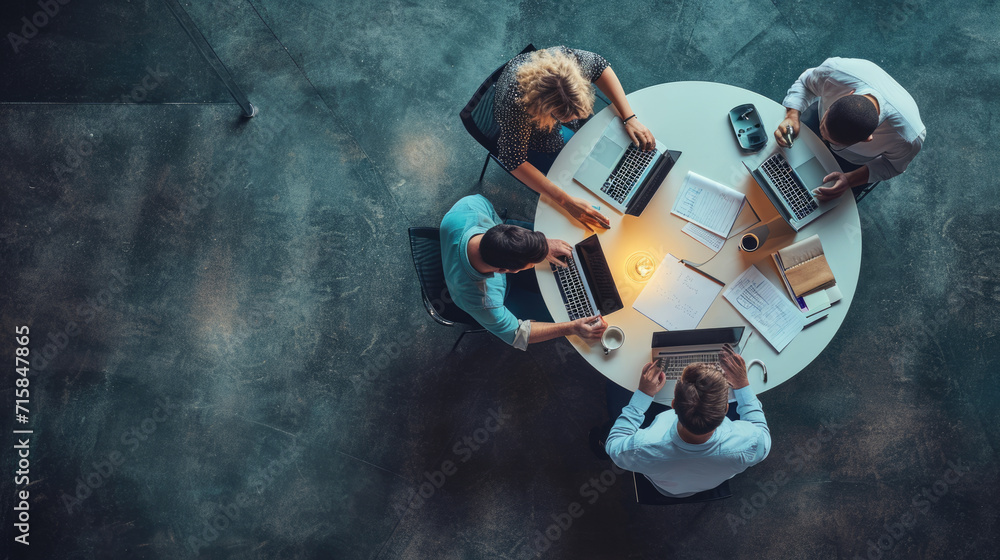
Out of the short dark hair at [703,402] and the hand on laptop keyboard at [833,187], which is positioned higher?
the hand on laptop keyboard at [833,187]

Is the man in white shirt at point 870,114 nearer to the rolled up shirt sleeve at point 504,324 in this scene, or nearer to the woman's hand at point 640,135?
the woman's hand at point 640,135

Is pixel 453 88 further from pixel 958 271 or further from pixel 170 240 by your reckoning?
pixel 958 271

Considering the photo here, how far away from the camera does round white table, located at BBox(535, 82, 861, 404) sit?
271 cm

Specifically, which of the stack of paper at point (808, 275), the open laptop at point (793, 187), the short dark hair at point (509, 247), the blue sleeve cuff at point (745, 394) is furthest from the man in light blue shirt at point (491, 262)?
the open laptop at point (793, 187)

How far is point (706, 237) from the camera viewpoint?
109 inches

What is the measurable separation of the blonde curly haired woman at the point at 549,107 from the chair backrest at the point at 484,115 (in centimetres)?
8

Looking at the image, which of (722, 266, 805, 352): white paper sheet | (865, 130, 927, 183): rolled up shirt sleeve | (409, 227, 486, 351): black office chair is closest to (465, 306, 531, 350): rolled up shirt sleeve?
(409, 227, 486, 351): black office chair

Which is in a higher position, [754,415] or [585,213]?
[585,213]

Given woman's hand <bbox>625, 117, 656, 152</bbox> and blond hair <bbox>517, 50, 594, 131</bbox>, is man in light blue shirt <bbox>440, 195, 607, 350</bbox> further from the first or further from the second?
woman's hand <bbox>625, 117, 656, 152</bbox>

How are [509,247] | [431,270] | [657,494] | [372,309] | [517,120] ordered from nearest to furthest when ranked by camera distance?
[509,247] < [517,120] < [431,270] < [657,494] < [372,309]

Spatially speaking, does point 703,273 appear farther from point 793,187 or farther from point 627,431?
point 627,431

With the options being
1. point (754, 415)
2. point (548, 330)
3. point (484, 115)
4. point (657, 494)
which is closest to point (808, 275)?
point (754, 415)

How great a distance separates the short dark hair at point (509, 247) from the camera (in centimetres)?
227

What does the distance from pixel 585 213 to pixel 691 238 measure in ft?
1.86
